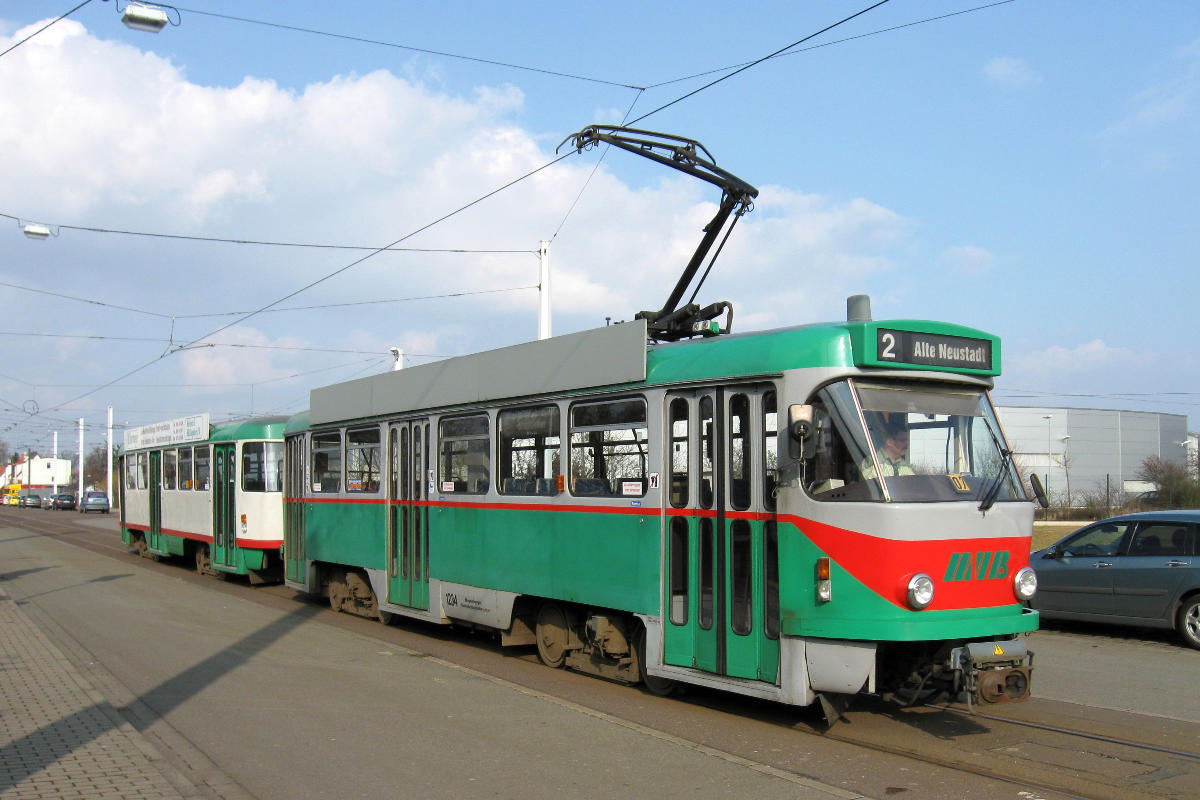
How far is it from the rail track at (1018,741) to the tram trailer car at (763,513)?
374 millimetres

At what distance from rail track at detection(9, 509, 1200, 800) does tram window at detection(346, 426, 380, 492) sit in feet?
17.9

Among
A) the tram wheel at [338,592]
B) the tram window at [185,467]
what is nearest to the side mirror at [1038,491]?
the tram wheel at [338,592]

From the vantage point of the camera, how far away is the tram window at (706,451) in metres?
8.18

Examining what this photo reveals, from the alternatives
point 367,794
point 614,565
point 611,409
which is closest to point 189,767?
point 367,794

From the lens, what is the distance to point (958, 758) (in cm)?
699

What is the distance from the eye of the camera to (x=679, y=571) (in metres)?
8.38

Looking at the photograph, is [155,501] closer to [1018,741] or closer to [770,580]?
[770,580]

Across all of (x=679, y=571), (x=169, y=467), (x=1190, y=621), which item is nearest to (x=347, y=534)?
(x=679, y=571)

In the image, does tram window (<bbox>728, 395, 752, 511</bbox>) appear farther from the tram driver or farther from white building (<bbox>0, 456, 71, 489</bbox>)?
white building (<bbox>0, 456, 71, 489</bbox>)

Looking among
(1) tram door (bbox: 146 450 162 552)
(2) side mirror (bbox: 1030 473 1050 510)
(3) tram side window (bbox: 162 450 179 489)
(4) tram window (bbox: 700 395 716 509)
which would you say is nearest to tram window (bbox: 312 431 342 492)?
(4) tram window (bbox: 700 395 716 509)

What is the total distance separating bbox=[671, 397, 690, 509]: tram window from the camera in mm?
8445

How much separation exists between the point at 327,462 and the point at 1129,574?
10476 millimetres

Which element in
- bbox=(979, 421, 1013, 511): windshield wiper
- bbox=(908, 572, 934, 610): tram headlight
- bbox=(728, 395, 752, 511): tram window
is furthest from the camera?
bbox=(728, 395, 752, 511): tram window

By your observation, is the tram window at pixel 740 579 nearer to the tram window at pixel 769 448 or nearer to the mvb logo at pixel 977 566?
the tram window at pixel 769 448
